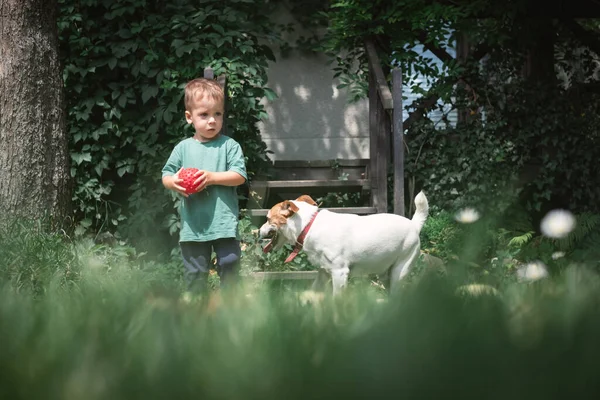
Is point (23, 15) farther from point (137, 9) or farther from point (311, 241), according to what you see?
point (311, 241)

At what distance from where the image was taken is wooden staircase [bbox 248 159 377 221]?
6141mm

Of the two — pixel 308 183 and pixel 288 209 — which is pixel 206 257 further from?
pixel 308 183

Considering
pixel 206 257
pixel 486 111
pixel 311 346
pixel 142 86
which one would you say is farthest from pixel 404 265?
pixel 311 346

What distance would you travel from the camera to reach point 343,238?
4031 millimetres

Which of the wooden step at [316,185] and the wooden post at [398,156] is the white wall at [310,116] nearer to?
the wooden step at [316,185]

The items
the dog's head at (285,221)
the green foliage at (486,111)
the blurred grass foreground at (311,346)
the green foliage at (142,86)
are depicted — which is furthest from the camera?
the green foliage at (486,111)

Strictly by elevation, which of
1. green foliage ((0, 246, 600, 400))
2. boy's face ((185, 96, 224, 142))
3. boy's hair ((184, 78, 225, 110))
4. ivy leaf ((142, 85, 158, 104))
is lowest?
green foliage ((0, 246, 600, 400))

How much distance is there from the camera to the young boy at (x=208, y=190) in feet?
12.7

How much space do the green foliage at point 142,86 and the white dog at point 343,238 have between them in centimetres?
205

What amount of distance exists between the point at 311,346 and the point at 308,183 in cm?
599

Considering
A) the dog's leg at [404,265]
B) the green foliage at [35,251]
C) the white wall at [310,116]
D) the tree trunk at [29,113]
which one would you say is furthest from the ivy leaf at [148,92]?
the dog's leg at [404,265]

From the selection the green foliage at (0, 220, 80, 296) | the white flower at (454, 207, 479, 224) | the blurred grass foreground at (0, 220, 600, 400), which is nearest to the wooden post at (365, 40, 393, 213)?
the green foliage at (0, 220, 80, 296)

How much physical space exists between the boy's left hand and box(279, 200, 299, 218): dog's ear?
504 millimetres

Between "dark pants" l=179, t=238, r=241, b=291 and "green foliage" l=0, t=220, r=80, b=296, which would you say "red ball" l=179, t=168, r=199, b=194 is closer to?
"dark pants" l=179, t=238, r=241, b=291
